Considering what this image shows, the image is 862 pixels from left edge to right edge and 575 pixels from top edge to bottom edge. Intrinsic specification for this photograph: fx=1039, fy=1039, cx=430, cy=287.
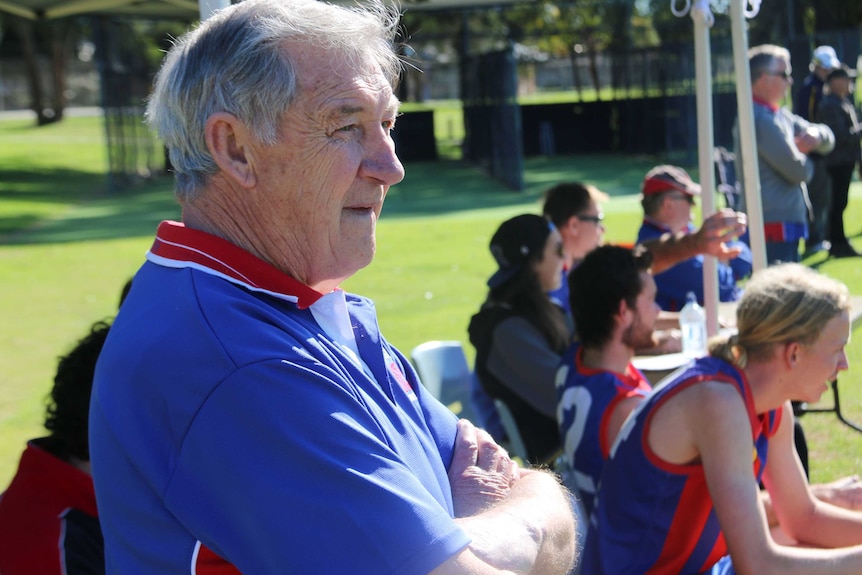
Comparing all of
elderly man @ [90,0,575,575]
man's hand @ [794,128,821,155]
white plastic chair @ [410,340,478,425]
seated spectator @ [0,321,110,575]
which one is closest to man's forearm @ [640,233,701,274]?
white plastic chair @ [410,340,478,425]

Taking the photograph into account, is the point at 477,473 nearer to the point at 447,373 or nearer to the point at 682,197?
the point at 447,373

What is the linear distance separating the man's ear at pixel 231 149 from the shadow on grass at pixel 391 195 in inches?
619

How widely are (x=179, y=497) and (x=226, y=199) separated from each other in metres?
0.45

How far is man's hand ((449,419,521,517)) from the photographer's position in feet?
5.65

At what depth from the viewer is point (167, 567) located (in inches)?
53.7

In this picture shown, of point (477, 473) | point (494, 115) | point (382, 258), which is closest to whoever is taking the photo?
point (477, 473)

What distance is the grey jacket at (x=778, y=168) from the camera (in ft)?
25.6

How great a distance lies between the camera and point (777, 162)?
25.7 feet

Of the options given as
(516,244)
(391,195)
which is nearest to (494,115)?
(391,195)

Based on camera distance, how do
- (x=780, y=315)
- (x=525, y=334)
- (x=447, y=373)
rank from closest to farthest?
(x=780, y=315) → (x=525, y=334) → (x=447, y=373)

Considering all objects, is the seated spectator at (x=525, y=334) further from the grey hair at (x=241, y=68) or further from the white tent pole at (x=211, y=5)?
the grey hair at (x=241, y=68)

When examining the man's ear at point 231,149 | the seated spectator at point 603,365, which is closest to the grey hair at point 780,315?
the seated spectator at point 603,365

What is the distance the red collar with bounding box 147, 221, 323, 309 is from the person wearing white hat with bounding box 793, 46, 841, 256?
1049 centimetres

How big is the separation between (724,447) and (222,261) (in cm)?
166
